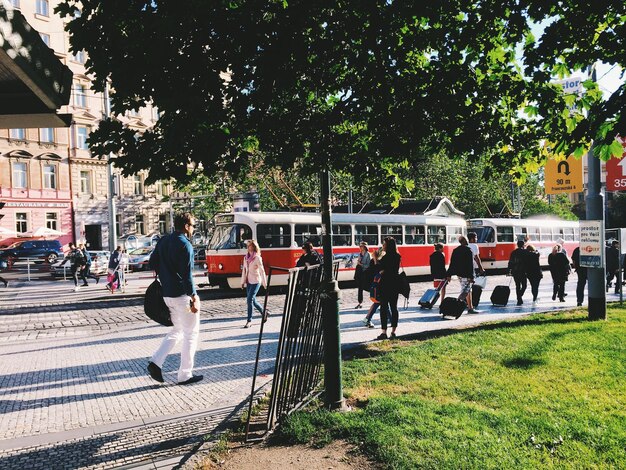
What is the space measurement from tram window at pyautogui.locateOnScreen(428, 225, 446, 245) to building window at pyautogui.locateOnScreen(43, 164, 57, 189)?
30.4 meters

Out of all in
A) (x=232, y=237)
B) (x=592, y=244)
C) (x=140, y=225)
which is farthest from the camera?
(x=140, y=225)

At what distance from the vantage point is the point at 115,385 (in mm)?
6375

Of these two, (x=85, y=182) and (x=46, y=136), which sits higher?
(x=46, y=136)

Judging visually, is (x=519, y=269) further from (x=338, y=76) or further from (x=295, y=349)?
(x=295, y=349)

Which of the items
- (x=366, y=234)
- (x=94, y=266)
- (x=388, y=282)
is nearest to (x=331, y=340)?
(x=388, y=282)

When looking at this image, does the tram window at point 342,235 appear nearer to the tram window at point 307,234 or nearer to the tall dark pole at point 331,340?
the tram window at point 307,234

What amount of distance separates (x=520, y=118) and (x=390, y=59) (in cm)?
168

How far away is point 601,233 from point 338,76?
334 inches

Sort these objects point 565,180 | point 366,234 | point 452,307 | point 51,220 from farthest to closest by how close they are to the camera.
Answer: point 51,220
point 366,234
point 565,180
point 452,307

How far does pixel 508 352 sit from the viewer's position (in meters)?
7.57

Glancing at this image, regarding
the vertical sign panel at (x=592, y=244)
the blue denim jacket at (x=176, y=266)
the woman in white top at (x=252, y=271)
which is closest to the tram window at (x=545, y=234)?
the vertical sign panel at (x=592, y=244)

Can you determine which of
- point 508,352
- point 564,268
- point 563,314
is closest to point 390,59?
point 508,352

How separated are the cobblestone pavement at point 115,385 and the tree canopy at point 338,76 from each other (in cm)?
238

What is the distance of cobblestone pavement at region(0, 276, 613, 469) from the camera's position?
14.6 feet
